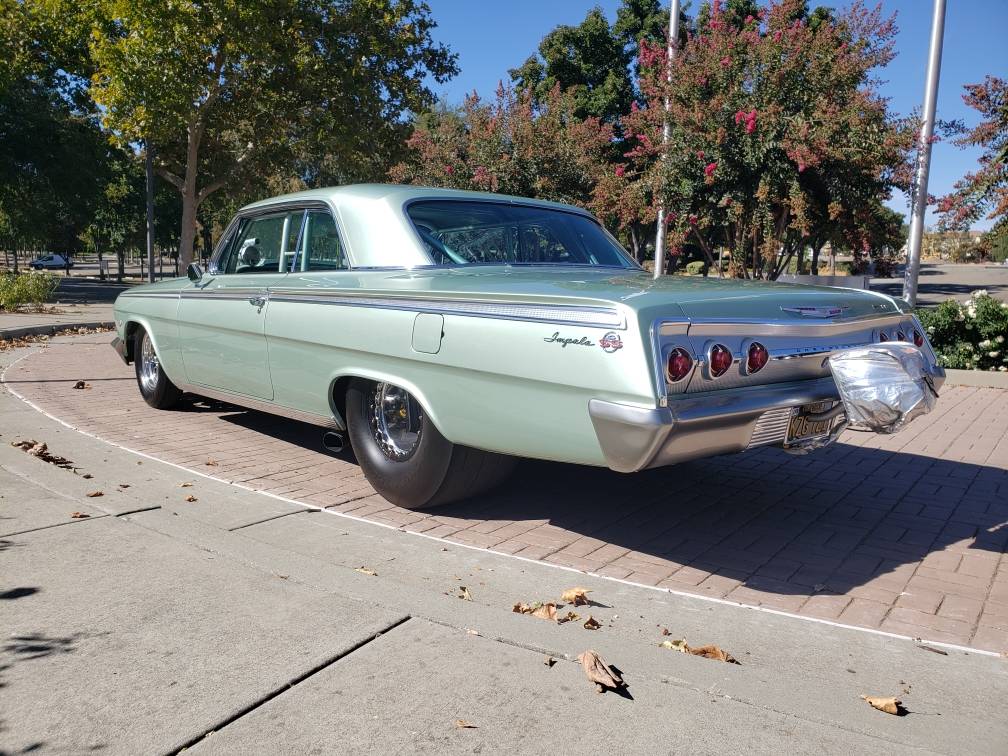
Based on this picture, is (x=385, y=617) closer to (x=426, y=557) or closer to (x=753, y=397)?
(x=426, y=557)

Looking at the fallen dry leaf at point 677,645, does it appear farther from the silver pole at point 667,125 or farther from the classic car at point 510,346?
the silver pole at point 667,125

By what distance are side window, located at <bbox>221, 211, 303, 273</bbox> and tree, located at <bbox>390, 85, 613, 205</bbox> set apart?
9.36 meters

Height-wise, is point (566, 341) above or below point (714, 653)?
above

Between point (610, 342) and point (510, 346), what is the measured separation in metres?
0.52

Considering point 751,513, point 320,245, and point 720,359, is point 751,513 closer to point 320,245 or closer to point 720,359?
point 720,359

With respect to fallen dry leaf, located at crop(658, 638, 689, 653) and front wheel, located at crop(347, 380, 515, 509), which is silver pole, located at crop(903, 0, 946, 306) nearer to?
front wheel, located at crop(347, 380, 515, 509)

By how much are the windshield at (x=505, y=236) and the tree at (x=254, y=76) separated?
51.3 ft

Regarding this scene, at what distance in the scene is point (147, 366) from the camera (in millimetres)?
7293

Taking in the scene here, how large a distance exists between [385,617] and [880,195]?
389 inches

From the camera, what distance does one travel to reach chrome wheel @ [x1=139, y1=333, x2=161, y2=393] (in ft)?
23.6

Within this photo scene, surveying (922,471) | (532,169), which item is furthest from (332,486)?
(532,169)

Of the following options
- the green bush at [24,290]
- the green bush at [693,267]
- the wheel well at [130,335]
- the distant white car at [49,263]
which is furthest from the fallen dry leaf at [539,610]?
the distant white car at [49,263]

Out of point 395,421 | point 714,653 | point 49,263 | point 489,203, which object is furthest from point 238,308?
point 49,263

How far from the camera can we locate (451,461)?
13.8 feet
